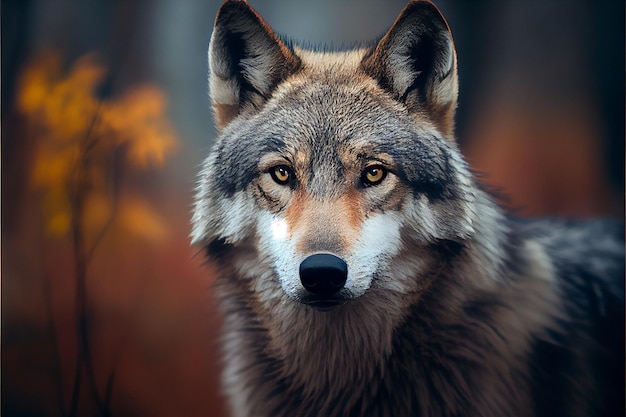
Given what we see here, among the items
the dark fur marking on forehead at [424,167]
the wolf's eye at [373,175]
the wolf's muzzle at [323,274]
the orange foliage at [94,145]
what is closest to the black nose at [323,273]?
the wolf's muzzle at [323,274]

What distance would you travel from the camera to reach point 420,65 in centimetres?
311

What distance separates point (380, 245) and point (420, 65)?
111cm

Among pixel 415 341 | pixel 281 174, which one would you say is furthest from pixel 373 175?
pixel 415 341

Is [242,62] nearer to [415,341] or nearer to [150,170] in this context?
[150,170]

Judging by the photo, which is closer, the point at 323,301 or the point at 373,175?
the point at 323,301

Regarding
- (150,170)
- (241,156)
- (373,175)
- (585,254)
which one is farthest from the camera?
(150,170)

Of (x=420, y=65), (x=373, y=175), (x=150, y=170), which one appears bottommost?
(x=373, y=175)

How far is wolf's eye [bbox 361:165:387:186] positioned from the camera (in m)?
2.86

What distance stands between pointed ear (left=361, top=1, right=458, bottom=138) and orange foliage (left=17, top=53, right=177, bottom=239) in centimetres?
183

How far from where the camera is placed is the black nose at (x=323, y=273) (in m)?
2.45

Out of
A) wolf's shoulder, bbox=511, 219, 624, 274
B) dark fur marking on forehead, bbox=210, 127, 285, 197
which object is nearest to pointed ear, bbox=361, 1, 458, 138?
dark fur marking on forehead, bbox=210, 127, 285, 197

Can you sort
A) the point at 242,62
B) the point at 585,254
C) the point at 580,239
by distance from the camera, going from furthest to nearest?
1. the point at 580,239
2. the point at 585,254
3. the point at 242,62

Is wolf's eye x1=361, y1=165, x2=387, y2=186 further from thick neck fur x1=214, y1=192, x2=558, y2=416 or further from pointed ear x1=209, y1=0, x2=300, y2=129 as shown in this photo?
pointed ear x1=209, y1=0, x2=300, y2=129

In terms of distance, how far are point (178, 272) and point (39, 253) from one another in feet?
3.57
